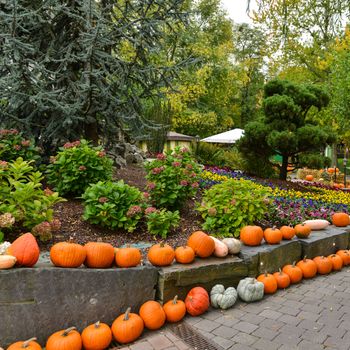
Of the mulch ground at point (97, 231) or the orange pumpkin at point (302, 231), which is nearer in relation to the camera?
the mulch ground at point (97, 231)

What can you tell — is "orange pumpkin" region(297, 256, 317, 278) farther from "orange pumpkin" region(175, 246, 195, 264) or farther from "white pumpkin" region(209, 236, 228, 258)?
"orange pumpkin" region(175, 246, 195, 264)

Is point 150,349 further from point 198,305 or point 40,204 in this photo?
point 40,204

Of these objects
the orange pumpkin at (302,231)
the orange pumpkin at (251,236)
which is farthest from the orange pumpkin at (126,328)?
the orange pumpkin at (302,231)

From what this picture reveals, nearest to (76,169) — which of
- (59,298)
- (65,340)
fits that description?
(59,298)

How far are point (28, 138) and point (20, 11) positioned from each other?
1.98 meters

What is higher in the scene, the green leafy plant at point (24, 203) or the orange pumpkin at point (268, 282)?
the green leafy plant at point (24, 203)

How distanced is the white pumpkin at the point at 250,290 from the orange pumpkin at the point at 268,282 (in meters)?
0.15

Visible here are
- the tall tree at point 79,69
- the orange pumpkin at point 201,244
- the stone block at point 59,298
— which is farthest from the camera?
the tall tree at point 79,69

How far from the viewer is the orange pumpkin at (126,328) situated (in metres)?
2.61

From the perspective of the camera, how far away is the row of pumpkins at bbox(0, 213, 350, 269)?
2.40 metres

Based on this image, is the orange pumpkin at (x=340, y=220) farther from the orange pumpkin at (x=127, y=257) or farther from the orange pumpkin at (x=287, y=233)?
the orange pumpkin at (x=127, y=257)

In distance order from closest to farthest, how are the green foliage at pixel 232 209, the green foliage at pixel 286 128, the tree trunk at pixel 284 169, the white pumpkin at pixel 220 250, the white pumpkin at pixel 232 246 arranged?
the white pumpkin at pixel 220 250 < the white pumpkin at pixel 232 246 < the green foliage at pixel 232 209 < the green foliage at pixel 286 128 < the tree trunk at pixel 284 169

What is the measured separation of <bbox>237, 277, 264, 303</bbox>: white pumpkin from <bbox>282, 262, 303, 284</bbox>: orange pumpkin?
60 centimetres

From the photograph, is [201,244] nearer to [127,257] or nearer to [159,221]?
[159,221]
